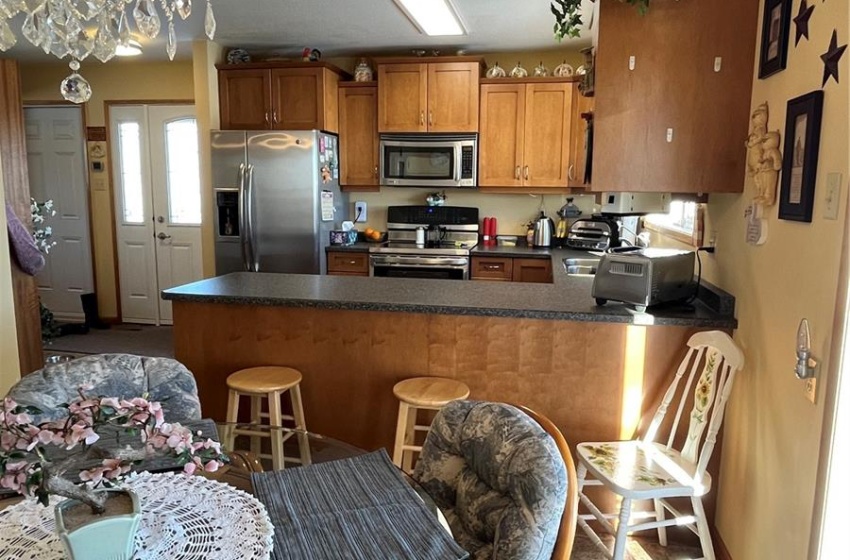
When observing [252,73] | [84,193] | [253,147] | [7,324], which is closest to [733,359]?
[7,324]

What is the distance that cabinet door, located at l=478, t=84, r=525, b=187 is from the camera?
4.68 metres

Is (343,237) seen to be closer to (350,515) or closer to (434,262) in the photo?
(434,262)

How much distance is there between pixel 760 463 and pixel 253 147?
12.9 ft

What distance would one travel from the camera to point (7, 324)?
3.04 m

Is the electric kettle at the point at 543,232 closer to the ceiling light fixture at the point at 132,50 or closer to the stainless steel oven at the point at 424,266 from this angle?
the stainless steel oven at the point at 424,266

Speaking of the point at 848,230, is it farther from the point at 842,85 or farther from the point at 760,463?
the point at 760,463

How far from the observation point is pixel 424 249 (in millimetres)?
4711

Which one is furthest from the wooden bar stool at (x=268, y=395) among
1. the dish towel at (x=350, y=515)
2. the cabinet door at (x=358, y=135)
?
the cabinet door at (x=358, y=135)

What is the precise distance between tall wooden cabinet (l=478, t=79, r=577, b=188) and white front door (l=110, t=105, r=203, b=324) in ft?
9.01

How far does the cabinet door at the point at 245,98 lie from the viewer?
15.7 feet

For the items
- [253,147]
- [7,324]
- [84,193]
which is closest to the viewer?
[7,324]

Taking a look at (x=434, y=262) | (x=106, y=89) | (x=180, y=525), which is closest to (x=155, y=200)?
(x=106, y=89)

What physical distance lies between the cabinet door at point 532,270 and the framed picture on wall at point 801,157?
2.63 m

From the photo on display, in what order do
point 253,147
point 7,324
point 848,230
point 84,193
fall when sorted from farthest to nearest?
point 84,193, point 253,147, point 7,324, point 848,230
